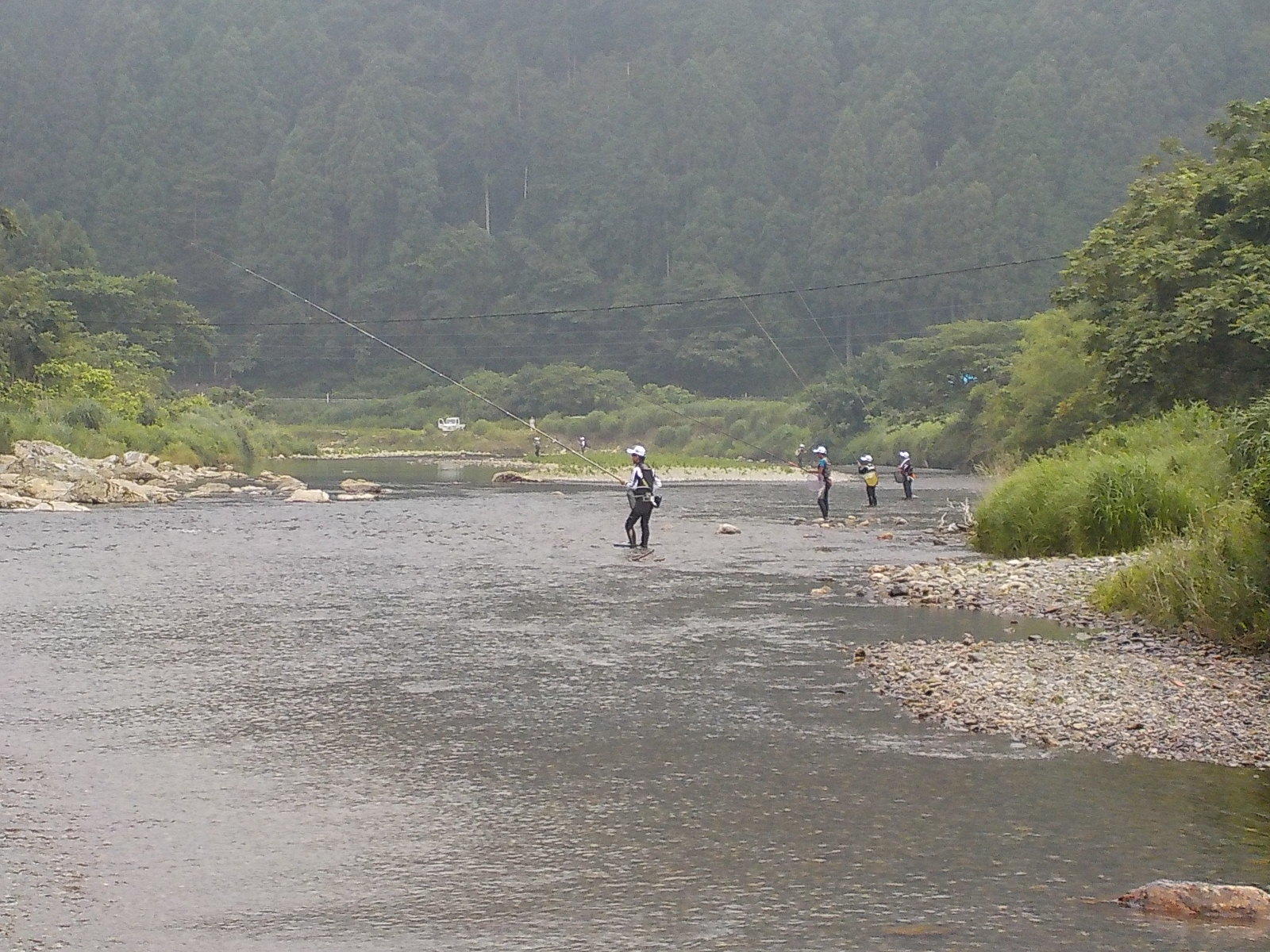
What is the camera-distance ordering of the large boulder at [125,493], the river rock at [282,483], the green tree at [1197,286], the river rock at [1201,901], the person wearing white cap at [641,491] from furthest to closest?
the river rock at [282,483] < the large boulder at [125,493] < the green tree at [1197,286] < the person wearing white cap at [641,491] < the river rock at [1201,901]

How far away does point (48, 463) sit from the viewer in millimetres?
46500

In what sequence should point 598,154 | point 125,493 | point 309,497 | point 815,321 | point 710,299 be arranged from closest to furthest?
point 125,493
point 309,497
point 815,321
point 710,299
point 598,154

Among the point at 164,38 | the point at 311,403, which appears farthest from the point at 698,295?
the point at 164,38

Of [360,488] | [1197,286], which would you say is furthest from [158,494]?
[1197,286]

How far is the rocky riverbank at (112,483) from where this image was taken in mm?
40562

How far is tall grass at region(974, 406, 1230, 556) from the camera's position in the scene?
22.4 meters

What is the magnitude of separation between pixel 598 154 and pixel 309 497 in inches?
4691

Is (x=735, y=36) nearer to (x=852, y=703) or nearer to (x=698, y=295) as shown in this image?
(x=698, y=295)

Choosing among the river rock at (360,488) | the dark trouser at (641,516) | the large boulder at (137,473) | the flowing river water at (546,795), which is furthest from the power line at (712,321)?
the flowing river water at (546,795)

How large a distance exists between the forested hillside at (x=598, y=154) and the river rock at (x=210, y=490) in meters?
80.6

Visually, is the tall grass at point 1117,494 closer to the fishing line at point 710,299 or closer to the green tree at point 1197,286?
the green tree at point 1197,286

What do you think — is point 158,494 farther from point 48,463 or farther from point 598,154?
point 598,154

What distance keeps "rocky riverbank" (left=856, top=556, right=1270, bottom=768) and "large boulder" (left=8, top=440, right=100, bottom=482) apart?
33.4 metres

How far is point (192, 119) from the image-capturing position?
158 meters
